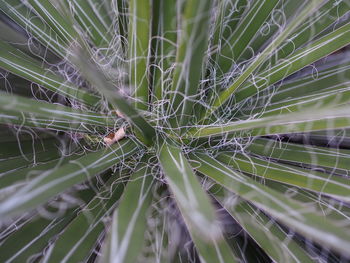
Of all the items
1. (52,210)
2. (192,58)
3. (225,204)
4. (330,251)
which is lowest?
(330,251)

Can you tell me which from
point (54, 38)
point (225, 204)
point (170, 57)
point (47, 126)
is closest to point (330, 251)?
point (225, 204)

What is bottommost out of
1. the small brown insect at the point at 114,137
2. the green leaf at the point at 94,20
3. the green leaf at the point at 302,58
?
the green leaf at the point at 302,58

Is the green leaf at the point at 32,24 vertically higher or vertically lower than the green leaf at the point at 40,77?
higher

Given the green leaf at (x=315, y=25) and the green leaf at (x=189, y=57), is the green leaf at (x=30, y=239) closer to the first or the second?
the green leaf at (x=189, y=57)

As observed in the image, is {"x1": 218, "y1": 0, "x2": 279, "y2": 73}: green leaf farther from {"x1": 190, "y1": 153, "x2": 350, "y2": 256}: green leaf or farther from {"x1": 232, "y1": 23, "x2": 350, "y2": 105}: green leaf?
{"x1": 190, "y1": 153, "x2": 350, "y2": 256}: green leaf

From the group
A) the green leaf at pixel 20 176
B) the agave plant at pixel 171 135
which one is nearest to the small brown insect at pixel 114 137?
the agave plant at pixel 171 135

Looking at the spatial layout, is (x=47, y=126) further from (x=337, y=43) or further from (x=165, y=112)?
(x=337, y=43)
